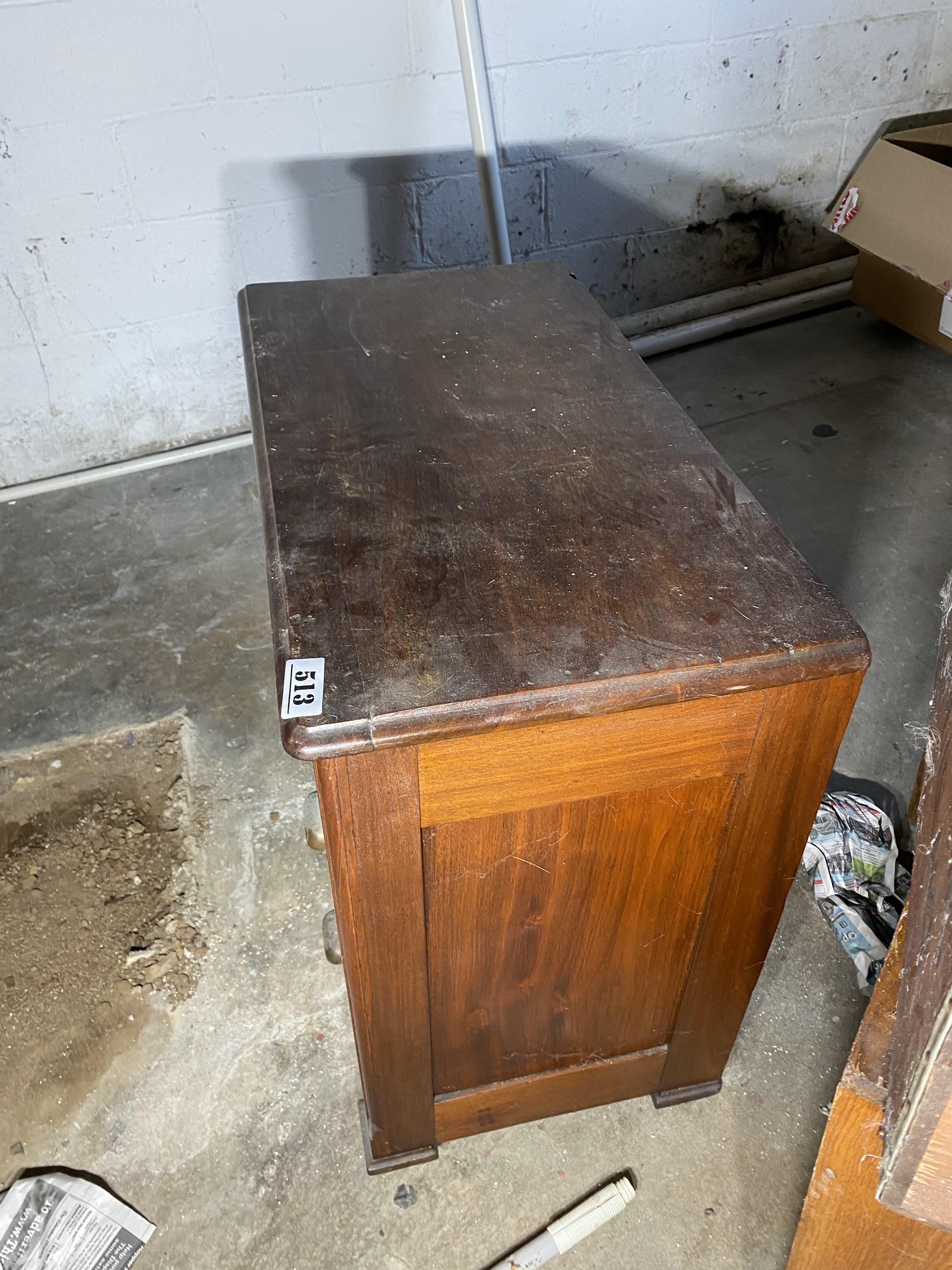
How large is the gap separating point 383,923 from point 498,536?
1.14 feet

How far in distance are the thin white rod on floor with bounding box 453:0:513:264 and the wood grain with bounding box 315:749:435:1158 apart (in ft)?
5.05

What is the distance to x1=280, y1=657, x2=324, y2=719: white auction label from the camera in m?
0.65

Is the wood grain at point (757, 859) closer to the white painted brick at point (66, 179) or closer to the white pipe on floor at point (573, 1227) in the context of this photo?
the white pipe on floor at point (573, 1227)

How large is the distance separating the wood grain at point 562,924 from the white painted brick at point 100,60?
5.74 ft

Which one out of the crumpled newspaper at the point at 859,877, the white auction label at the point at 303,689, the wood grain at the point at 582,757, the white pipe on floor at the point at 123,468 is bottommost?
the crumpled newspaper at the point at 859,877

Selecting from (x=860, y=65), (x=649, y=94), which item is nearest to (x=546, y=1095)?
(x=649, y=94)

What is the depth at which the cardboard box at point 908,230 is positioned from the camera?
2.17m

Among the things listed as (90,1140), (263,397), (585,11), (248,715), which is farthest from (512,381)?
(585,11)

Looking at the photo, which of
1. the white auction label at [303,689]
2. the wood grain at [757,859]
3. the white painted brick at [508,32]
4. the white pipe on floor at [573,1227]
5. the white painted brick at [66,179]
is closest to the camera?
the white auction label at [303,689]

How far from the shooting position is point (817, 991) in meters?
1.28

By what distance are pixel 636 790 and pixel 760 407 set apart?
1.86 meters

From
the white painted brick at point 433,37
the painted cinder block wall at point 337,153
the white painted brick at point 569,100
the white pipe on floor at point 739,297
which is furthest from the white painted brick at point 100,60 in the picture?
the white pipe on floor at point 739,297

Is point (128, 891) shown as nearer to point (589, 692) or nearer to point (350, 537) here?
point (350, 537)

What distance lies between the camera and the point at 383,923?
0.80m
